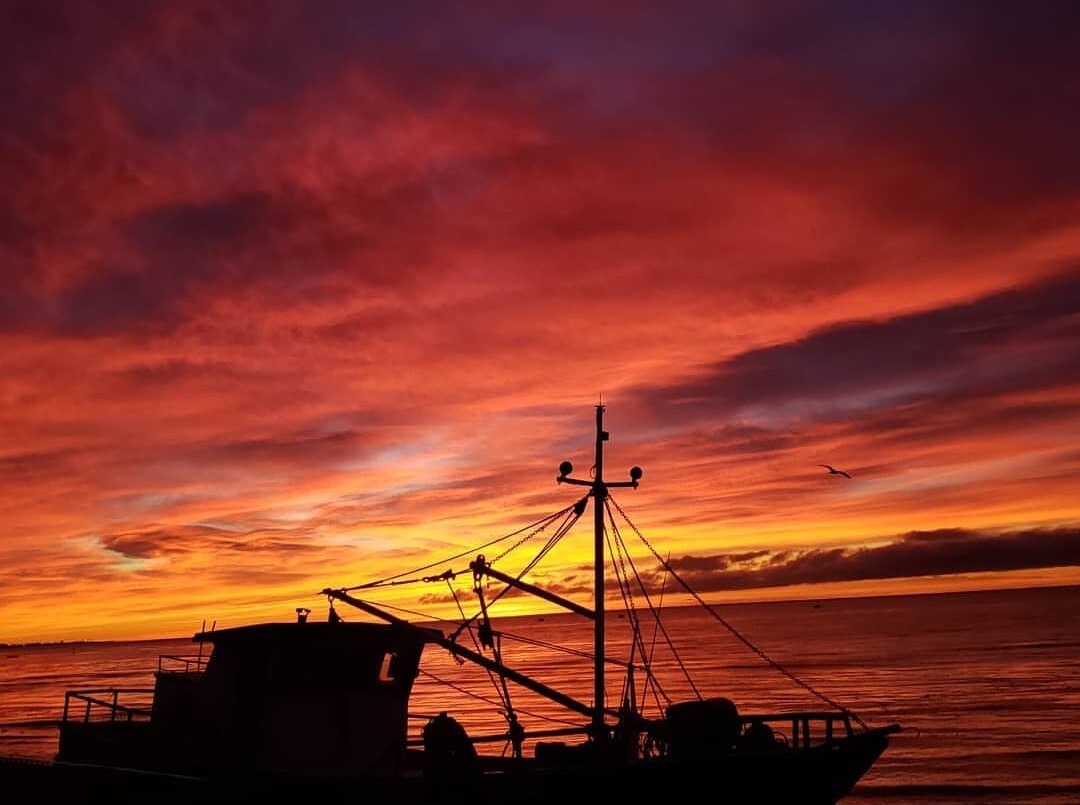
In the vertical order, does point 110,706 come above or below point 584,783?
above

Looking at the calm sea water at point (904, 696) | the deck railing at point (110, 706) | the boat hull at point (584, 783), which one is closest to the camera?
the boat hull at point (584, 783)

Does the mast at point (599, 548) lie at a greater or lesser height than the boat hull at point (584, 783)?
greater

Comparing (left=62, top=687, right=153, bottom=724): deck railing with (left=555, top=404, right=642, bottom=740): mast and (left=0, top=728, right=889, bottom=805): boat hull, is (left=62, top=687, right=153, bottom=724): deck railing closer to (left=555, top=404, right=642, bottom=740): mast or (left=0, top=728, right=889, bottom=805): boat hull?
(left=0, top=728, right=889, bottom=805): boat hull

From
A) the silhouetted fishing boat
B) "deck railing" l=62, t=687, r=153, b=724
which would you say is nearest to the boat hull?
the silhouetted fishing boat

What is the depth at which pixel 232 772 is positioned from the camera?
2314 cm

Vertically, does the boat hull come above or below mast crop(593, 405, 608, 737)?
below

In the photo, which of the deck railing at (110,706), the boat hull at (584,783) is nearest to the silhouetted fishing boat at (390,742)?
the boat hull at (584,783)

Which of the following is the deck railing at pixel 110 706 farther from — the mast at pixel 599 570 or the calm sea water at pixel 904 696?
the mast at pixel 599 570

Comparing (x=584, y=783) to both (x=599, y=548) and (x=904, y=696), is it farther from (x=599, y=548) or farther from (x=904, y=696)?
(x=904, y=696)

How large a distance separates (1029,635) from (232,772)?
483 ft

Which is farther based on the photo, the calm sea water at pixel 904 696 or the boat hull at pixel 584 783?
the calm sea water at pixel 904 696

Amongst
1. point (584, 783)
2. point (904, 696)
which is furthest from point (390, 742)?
point (904, 696)

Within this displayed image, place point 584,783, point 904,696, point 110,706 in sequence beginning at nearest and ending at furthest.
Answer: point 584,783
point 110,706
point 904,696

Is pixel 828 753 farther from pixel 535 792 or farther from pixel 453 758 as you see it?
pixel 453 758
